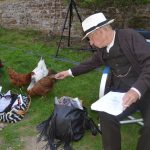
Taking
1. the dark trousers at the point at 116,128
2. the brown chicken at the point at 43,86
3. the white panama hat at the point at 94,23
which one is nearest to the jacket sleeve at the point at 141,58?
the dark trousers at the point at 116,128

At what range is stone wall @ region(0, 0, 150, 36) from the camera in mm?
8037

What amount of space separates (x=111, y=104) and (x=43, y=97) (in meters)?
2.00

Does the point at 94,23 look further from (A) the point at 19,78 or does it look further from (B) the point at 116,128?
(A) the point at 19,78

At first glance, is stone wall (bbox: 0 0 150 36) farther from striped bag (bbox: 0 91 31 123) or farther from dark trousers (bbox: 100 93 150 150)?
dark trousers (bbox: 100 93 150 150)

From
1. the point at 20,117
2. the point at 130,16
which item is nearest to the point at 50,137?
Answer: the point at 20,117

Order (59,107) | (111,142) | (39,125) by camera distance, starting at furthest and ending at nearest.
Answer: (39,125)
(59,107)
(111,142)

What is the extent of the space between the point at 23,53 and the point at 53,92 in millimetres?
2182

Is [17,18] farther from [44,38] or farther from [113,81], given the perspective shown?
[113,81]

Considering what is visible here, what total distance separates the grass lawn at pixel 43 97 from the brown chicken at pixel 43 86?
0.13m

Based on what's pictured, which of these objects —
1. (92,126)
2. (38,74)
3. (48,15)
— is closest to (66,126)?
(92,126)

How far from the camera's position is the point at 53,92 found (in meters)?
5.72

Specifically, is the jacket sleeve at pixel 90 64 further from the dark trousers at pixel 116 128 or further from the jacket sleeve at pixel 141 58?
the dark trousers at pixel 116 128

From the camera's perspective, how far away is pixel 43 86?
5.36 metres

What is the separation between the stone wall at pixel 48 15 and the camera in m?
8.04
